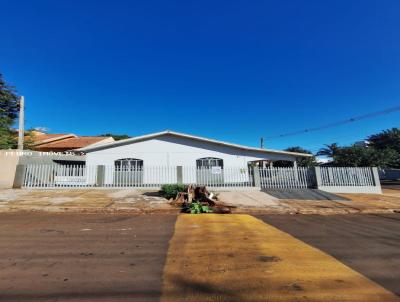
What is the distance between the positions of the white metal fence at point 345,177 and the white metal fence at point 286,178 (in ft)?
2.94

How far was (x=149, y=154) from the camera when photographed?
1977 centimetres

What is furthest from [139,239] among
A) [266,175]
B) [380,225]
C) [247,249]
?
[266,175]

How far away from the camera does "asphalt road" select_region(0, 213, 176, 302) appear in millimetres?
2895

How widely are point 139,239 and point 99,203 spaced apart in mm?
6126

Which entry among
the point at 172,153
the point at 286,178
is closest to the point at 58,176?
the point at 172,153

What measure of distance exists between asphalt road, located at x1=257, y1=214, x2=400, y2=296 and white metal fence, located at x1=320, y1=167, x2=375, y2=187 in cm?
907

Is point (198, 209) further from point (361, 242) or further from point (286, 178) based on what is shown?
point (286, 178)

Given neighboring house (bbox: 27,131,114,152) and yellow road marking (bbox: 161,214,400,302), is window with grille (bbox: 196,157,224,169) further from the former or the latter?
yellow road marking (bbox: 161,214,400,302)

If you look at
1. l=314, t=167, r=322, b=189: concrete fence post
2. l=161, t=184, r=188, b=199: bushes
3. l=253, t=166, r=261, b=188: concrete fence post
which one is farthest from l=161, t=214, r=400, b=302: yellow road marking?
l=314, t=167, r=322, b=189: concrete fence post

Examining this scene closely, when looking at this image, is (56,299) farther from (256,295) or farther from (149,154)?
(149,154)

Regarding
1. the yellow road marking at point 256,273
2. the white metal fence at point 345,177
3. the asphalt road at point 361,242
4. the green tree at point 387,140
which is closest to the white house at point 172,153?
the white metal fence at point 345,177

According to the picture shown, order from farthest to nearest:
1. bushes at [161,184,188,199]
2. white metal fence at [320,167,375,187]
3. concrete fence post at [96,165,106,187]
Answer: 1. white metal fence at [320,167,375,187]
2. concrete fence post at [96,165,106,187]
3. bushes at [161,184,188,199]

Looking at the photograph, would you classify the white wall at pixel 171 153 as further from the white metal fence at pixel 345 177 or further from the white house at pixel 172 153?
the white metal fence at pixel 345 177

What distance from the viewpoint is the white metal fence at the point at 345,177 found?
55.3 ft
